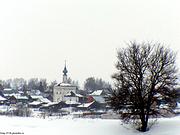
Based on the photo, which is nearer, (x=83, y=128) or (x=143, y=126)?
(x=83, y=128)

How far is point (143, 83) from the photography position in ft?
90.9

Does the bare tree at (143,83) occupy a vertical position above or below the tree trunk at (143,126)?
above

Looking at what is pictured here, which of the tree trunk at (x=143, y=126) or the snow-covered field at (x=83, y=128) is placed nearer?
the snow-covered field at (x=83, y=128)

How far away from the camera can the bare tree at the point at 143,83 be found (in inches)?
1054

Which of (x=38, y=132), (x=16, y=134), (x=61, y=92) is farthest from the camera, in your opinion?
(x=61, y=92)

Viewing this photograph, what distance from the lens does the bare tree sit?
26.8 meters

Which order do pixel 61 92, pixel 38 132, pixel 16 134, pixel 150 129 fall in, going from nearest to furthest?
pixel 16 134 → pixel 38 132 → pixel 150 129 → pixel 61 92

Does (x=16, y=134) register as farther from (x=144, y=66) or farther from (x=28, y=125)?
(x=144, y=66)

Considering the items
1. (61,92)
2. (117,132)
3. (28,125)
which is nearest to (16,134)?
(28,125)

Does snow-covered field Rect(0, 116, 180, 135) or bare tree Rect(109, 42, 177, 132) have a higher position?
bare tree Rect(109, 42, 177, 132)

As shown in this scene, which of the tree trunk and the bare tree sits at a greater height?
the bare tree

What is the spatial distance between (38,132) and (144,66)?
9111 mm

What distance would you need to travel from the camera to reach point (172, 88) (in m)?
27.3

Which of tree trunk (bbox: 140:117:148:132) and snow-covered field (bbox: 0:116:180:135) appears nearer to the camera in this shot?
snow-covered field (bbox: 0:116:180:135)
